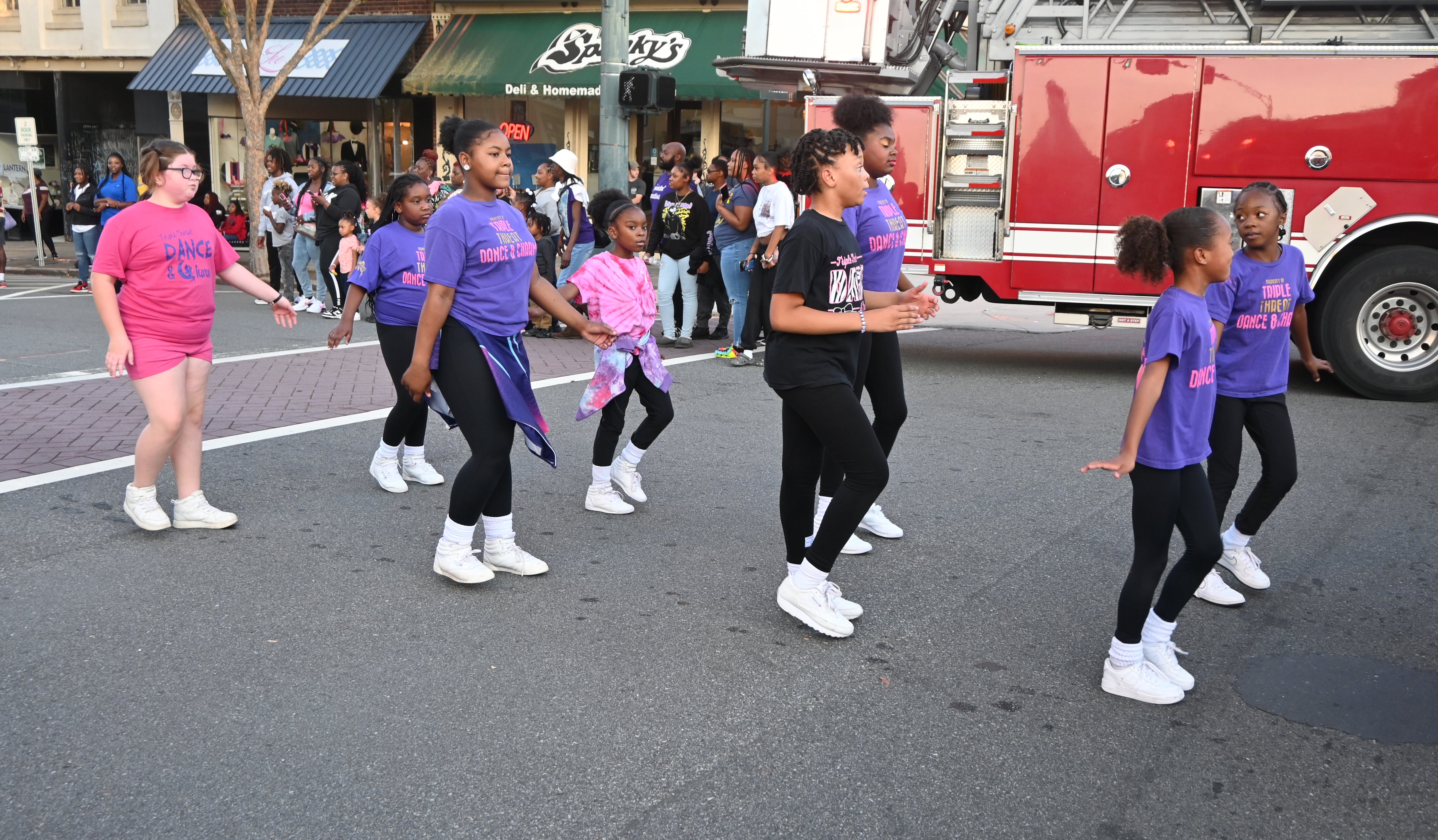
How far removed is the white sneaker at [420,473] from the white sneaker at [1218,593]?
12.0ft

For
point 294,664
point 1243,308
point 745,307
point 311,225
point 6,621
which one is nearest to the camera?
point 294,664

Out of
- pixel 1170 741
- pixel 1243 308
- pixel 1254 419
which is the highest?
pixel 1243 308

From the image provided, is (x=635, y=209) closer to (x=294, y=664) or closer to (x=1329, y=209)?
(x=294, y=664)

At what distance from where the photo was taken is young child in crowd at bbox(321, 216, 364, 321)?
33.2 feet

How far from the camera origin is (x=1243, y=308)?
4641 millimetres

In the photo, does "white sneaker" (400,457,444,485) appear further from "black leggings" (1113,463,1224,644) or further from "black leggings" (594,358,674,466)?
"black leggings" (1113,463,1224,644)

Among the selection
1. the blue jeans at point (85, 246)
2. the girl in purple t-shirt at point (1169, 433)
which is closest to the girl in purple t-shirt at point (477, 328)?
the girl in purple t-shirt at point (1169, 433)

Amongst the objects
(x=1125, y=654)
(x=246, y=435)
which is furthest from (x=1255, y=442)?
(x=246, y=435)

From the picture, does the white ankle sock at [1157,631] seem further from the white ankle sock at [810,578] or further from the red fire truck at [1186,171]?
the red fire truck at [1186,171]

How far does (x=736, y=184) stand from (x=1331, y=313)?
16.9 ft

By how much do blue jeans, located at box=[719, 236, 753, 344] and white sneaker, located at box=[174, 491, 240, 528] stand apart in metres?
6.12

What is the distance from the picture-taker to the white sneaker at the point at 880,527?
18.1ft

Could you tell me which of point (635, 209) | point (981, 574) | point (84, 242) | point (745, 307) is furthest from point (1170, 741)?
point (84, 242)

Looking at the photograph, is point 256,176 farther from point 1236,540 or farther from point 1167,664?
point 1167,664
